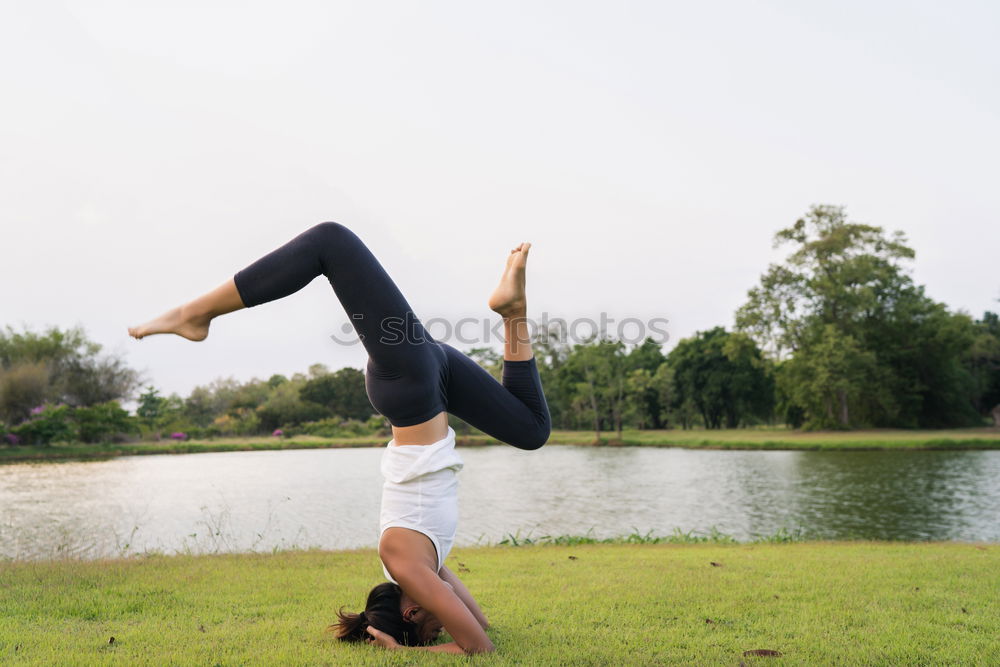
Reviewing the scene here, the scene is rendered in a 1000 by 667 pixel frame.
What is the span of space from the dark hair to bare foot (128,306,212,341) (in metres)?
1.19

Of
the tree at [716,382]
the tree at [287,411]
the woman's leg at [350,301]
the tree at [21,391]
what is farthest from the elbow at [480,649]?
the tree at [287,411]

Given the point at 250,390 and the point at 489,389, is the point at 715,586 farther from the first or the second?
the point at 250,390

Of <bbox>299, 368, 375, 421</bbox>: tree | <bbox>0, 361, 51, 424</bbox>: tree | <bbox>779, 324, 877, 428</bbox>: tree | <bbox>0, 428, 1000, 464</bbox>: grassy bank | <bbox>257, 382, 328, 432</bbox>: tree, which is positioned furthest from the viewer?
<bbox>299, 368, 375, 421</bbox>: tree

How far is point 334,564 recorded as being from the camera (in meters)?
4.81

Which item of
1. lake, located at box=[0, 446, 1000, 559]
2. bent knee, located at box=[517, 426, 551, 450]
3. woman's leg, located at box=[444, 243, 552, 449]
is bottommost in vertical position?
lake, located at box=[0, 446, 1000, 559]

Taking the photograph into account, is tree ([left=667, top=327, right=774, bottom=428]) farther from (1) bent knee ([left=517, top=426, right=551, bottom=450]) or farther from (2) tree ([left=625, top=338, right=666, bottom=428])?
(1) bent knee ([left=517, top=426, right=551, bottom=450])

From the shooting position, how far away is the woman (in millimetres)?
2057

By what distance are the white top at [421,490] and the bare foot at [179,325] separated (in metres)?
0.72

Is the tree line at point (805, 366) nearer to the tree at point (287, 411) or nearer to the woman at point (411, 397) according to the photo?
the tree at point (287, 411)

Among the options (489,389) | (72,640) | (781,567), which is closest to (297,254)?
(489,389)

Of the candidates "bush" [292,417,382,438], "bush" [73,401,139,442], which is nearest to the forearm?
"bush" [73,401,139,442]

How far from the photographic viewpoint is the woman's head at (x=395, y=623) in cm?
242

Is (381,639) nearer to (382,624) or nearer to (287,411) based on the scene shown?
(382,624)

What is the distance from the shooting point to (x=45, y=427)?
27.2 metres
